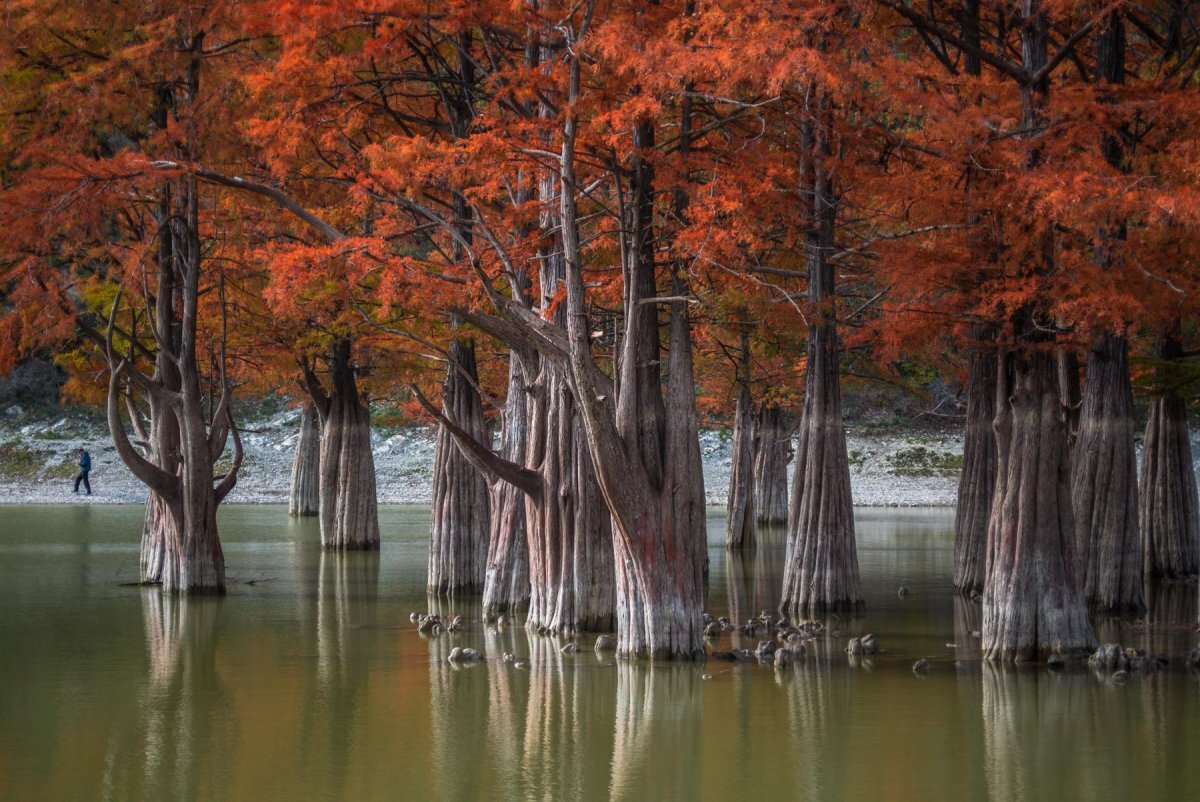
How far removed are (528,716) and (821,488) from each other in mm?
7720

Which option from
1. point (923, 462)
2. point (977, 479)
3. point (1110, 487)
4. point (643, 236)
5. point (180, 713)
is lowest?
point (180, 713)

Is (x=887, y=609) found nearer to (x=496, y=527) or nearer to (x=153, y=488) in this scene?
(x=496, y=527)

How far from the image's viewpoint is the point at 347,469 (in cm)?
2941

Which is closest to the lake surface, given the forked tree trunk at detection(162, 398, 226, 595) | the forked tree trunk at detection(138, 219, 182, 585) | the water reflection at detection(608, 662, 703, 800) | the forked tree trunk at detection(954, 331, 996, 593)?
the water reflection at detection(608, 662, 703, 800)

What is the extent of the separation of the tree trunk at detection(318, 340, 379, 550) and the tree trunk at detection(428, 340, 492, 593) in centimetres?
832

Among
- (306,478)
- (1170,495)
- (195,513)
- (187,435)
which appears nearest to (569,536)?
(195,513)

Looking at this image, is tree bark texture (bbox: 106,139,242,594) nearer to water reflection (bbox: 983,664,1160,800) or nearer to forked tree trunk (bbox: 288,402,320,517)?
water reflection (bbox: 983,664,1160,800)

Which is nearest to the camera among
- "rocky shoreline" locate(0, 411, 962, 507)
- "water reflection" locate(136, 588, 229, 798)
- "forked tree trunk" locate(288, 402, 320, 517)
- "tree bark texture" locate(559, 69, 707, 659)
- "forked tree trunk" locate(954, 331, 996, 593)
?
"water reflection" locate(136, 588, 229, 798)

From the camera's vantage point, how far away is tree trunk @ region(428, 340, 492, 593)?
2094 cm

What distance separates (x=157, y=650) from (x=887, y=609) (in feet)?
31.7

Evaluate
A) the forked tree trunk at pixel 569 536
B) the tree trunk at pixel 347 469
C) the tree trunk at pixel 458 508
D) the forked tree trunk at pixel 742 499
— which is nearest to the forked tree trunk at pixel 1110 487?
the forked tree trunk at pixel 569 536

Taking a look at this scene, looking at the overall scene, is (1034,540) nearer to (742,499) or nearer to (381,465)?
(742,499)

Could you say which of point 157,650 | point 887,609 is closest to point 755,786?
point 157,650

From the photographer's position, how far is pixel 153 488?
20391 mm
